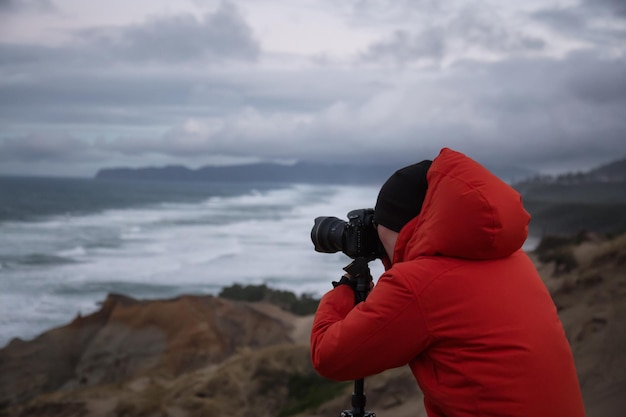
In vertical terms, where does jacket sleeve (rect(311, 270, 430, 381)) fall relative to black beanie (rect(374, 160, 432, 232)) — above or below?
below

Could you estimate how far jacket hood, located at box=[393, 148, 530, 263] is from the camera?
1.64 m

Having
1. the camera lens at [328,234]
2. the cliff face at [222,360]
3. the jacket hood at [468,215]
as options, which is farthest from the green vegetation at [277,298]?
the jacket hood at [468,215]

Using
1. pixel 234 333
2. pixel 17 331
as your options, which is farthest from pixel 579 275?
pixel 17 331

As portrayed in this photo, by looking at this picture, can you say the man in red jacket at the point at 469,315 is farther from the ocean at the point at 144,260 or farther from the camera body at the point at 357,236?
the ocean at the point at 144,260

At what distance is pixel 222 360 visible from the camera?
8.53m

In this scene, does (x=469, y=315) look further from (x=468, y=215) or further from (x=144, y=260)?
(x=144, y=260)

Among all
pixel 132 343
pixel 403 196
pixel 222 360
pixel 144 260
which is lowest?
pixel 222 360

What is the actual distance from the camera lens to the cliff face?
2.70 meters

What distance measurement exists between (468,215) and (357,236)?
0.61m

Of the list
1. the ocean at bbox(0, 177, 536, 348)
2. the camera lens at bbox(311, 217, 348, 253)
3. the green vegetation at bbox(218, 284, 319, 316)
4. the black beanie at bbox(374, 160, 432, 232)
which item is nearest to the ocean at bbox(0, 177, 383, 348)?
the ocean at bbox(0, 177, 536, 348)

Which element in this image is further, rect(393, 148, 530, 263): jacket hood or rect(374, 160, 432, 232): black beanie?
rect(374, 160, 432, 232): black beanie

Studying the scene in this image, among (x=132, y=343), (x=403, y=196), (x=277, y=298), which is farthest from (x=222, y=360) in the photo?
(x=403, y=196)

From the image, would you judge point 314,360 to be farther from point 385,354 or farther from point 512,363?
point 512,363

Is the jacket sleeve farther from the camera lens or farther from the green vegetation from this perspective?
the green vegetation
